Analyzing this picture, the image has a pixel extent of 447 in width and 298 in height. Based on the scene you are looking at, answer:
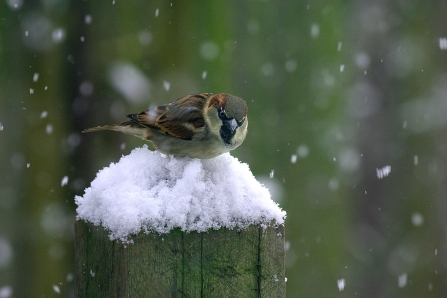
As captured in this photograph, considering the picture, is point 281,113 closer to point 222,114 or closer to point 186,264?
point 222,114

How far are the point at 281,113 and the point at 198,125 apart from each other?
1.67 m

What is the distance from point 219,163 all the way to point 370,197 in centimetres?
300

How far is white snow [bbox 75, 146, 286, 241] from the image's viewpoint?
5.33 ft

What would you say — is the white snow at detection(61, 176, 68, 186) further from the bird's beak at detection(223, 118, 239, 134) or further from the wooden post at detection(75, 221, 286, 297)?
the wooden post at detection(75, 221, 286, 297)

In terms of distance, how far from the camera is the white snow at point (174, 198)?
64.0 inches

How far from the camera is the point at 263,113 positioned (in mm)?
4113

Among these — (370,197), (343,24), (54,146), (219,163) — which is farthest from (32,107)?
(370,197)

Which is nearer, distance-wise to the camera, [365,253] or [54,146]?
[54,146]

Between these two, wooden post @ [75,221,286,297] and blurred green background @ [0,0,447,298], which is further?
blurred green background @ [0,0,447,298]

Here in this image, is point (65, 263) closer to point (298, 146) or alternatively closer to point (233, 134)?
point (233, 134)

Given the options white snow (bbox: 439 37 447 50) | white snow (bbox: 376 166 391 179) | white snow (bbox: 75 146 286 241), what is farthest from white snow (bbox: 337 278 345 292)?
white snow (bbox: 75 146 286 241)

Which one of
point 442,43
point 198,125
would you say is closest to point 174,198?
point 198,125

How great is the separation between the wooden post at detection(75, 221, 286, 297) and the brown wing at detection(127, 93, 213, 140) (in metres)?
1.01

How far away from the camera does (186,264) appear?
5.24 ft
